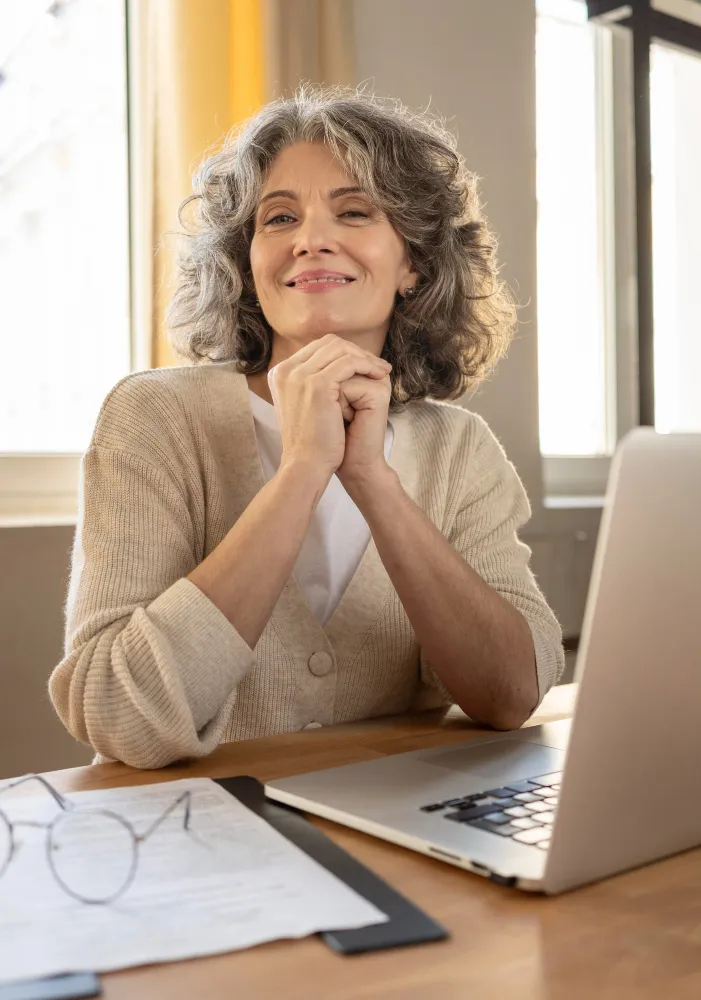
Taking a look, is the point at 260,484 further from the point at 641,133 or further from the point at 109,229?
the point at 641,133

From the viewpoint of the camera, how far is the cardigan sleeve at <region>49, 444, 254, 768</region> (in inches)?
36.7

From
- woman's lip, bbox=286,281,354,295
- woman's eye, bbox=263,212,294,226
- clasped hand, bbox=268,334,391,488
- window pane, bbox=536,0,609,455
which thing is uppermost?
window pane, bbox=536,0,609,455

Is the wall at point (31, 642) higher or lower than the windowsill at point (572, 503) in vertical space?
lower

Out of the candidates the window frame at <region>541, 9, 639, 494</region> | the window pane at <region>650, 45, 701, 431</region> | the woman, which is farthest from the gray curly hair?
the window pane at <region>650, 45, 701, 431</region>

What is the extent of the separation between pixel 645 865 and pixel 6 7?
6.69ft

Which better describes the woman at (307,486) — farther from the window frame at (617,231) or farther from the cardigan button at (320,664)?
the window frame at (617,231)

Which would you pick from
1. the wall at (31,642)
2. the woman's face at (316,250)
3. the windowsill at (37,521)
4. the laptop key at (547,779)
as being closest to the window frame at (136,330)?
the windowsill at (37,521)

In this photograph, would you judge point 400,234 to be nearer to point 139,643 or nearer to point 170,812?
point 139,643

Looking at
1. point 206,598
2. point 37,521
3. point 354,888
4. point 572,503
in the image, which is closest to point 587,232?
point 572,503

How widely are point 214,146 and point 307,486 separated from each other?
1.02 m

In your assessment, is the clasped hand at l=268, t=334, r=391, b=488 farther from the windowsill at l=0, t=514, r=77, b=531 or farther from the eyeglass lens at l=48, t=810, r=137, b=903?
the windowsill at l=0, t=514, r=77, b=531

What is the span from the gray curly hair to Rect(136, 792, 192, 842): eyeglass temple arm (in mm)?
821

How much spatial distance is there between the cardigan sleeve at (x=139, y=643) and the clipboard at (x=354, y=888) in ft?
0.55

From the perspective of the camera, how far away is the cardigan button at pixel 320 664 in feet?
4.03
